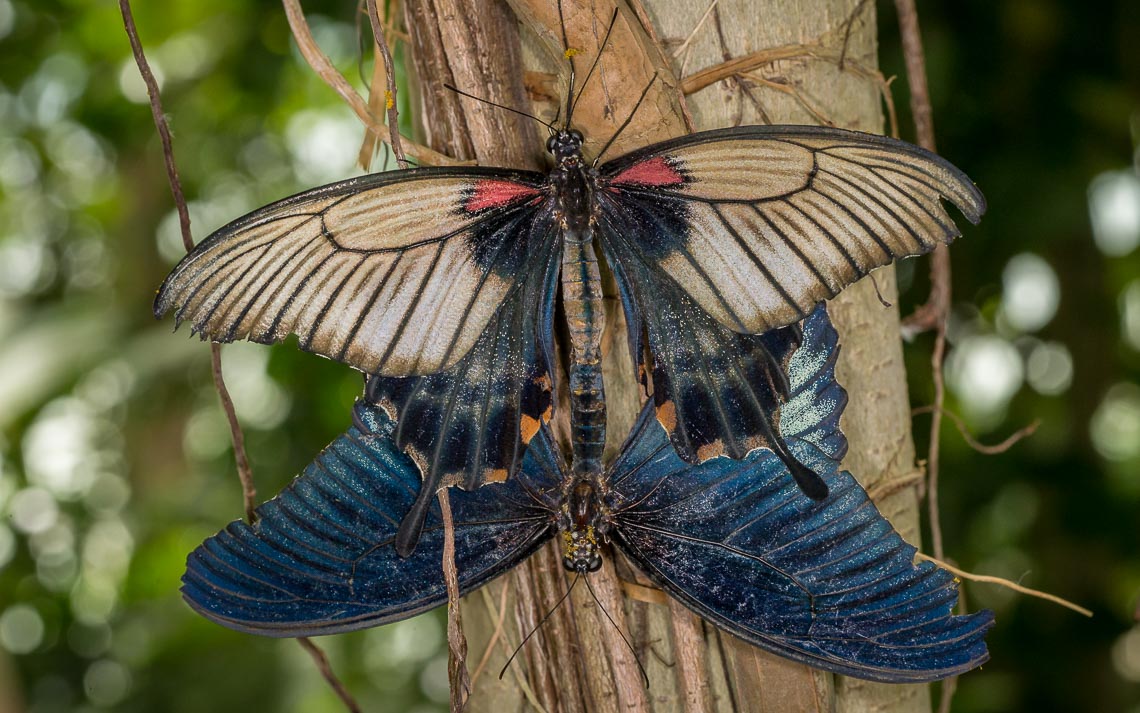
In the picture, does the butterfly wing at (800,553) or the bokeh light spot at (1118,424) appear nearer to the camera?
the butterfly wing at (800,553)

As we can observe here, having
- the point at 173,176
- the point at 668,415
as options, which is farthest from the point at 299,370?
the point at 668,415

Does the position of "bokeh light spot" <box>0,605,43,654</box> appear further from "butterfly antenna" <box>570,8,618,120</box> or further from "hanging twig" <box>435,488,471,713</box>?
"butterfly antenna" <box>570,8,618,120</box>

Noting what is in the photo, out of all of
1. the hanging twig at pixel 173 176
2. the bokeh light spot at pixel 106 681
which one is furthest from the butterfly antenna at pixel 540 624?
the bokeh light spot at pixel 106 681

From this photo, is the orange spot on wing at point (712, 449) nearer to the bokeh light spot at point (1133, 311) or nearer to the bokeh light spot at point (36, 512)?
the bokeh light spot at point (1133, 311)

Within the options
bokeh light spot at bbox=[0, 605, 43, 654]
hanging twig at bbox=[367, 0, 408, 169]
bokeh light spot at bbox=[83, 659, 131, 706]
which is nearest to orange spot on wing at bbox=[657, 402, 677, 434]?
hanging twig at bbox=[367, 0, 408, 169]

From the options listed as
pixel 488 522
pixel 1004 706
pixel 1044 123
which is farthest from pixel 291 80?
pixel 1004 706

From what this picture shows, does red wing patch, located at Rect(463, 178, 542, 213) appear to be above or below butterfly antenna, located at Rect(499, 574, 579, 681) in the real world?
above

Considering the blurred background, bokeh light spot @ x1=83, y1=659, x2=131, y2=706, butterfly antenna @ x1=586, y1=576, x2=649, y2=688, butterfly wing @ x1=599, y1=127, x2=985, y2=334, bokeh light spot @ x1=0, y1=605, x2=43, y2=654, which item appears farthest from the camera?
bokeh light spot @ x1=0, y1=605, x2=43, y2=654
